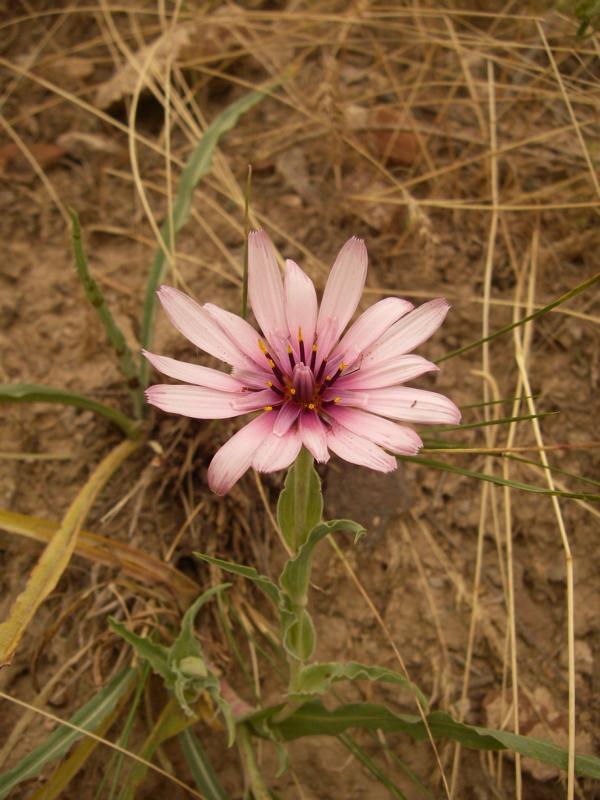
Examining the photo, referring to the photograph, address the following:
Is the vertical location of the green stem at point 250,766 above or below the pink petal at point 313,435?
below

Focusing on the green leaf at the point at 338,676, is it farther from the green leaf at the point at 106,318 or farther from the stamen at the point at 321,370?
the green leaf at the point at 106,318

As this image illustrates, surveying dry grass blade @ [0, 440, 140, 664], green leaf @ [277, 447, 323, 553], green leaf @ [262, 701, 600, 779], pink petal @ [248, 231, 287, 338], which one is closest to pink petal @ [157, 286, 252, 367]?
pink petal @ [248, 231, 287, 338]

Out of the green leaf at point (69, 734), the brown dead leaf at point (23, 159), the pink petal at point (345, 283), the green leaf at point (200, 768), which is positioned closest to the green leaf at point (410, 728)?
the green leaf at point (200, 768)

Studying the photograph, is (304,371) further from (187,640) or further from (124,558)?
(124,558)

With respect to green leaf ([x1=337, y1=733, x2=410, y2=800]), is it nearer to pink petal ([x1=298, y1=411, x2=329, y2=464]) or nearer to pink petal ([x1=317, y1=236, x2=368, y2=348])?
pink petal ([x1=298, y1=411, x2=329, y2=464])

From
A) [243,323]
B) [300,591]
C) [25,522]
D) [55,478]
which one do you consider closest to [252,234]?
[243,323]

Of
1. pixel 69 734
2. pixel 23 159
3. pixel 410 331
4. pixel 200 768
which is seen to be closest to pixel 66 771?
pixel 69 734
